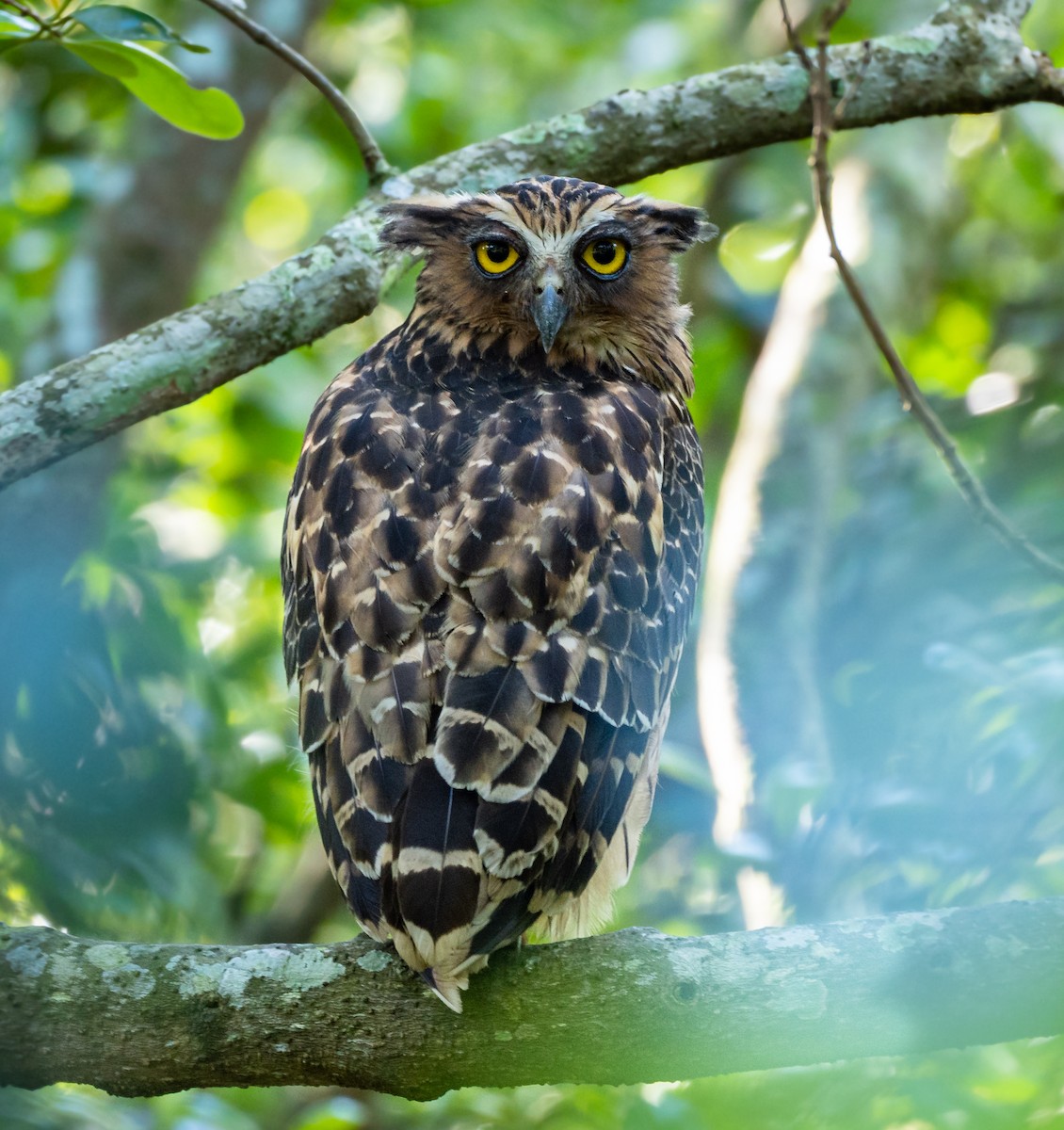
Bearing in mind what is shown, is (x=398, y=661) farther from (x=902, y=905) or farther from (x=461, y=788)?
(x=902, y=905)

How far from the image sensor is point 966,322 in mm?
6906

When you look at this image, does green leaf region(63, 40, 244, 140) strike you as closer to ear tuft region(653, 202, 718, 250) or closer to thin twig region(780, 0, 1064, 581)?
ear tuft region(653, 202, 718, 250)

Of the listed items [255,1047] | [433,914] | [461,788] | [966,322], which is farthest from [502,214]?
[966,322]

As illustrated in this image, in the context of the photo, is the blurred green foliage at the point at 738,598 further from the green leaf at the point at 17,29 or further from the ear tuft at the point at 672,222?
the green leaf at the point at 17,29

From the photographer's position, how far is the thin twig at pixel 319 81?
313 cm

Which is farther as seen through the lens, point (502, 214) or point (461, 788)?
point (502, 214)

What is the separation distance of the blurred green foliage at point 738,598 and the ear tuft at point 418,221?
117 centimetres

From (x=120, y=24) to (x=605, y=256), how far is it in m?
1.21

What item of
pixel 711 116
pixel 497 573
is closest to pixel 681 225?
pixel 711 116

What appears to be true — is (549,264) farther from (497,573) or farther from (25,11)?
(25,11)

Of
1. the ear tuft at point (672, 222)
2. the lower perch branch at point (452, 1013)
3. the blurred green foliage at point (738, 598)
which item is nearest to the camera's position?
the lower perch branch at point (452, 1013)

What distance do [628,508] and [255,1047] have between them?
130 centimetres

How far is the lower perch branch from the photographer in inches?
91.7

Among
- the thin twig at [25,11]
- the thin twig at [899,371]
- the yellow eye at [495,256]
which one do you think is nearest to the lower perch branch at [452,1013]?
the thin twig at [899,371]
